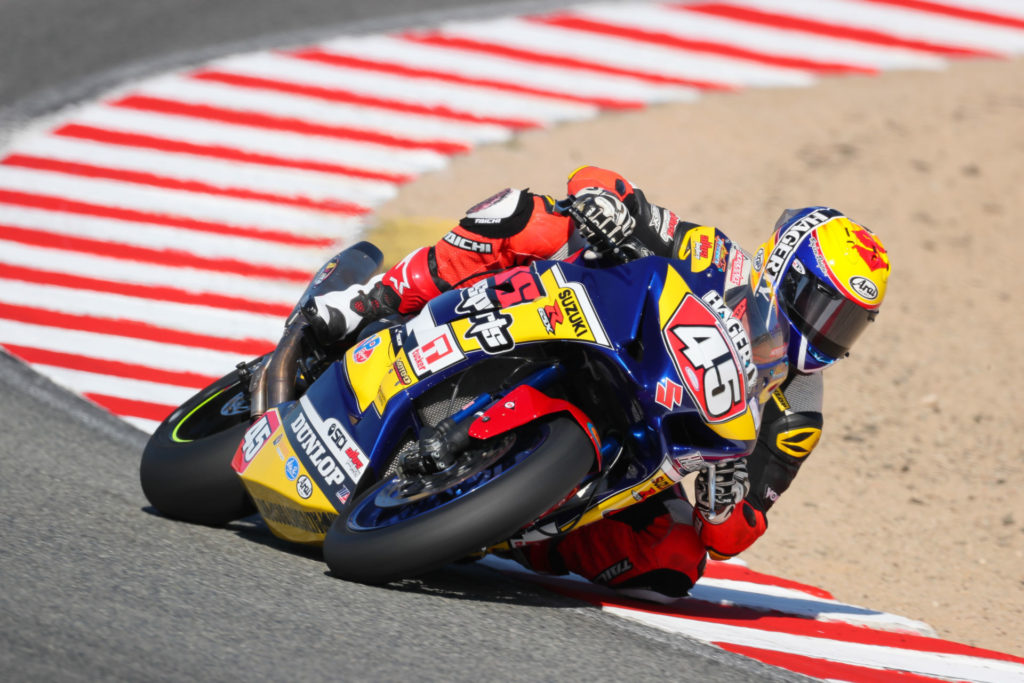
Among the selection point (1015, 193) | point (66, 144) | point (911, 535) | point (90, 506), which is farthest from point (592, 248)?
point (1015, 193)

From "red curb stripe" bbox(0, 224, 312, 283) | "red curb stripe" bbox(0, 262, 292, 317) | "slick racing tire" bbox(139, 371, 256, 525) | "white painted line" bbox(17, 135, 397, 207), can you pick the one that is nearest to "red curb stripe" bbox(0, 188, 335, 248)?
"red curb stripe" bbox(0, 224, 312, 283)

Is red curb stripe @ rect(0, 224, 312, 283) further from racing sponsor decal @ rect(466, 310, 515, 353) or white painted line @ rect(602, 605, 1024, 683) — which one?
white painted line @ rect(602, 605, 1024, 683)

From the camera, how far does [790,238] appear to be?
202 inches

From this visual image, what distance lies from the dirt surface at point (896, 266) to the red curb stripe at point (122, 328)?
63.8 inches

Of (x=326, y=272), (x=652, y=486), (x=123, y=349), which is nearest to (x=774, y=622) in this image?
(x=652, y=486)

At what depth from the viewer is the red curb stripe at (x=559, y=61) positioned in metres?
11.4

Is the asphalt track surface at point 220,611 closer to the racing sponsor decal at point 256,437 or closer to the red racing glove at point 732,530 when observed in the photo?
the racing sponsor decal at point 256,437

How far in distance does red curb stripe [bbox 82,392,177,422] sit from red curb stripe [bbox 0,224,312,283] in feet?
6.17

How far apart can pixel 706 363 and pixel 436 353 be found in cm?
92

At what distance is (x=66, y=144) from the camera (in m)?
9.59

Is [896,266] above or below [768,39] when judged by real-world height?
below

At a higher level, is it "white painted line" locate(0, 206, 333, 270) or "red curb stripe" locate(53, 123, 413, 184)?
"red curb stripe" locate(53, 123, 413, 184)

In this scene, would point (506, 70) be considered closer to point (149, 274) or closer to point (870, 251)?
point (149, 274)

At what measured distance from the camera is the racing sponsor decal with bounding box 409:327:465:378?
439 centimetres
